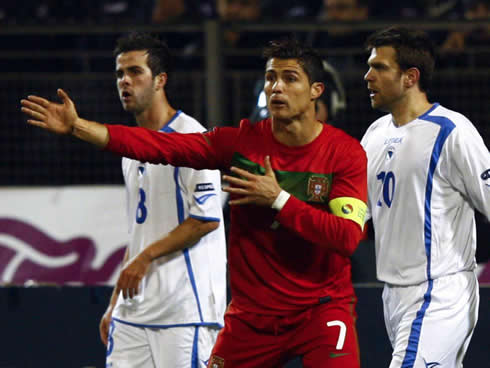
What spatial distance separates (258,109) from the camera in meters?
5.82

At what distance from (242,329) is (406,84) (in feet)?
4.67

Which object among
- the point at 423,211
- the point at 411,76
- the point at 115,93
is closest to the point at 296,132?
the point at 423,211

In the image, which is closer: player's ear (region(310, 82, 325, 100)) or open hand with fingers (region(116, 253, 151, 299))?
player's ear (region(310, 82, 325, 100))

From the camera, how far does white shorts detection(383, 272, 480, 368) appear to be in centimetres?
376

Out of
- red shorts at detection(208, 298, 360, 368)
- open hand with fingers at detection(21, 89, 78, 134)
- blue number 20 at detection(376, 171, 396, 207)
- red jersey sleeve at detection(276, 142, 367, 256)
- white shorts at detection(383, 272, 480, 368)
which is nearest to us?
open hand with fingers at detection(21, 89, 78, 134)

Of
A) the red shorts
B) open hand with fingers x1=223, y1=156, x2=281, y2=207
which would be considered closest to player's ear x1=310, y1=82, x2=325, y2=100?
open hand with fingers x1=223, y1=156, x2=281, y2=207

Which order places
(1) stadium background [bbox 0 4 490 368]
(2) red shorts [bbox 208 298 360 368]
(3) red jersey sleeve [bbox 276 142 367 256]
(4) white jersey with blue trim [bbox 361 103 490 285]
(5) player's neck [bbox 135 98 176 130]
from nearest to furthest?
(3) red jersey sleeve [bbox 276 142 367 256] → (2) red shorts [bbox 208 298 360 368] → (4) white jersey with blue trim [bbox 361 103 490 285] → (5) player's neck [bbox 135 98 176 130] → (1) stadium background [bbox 0 4 490 368]

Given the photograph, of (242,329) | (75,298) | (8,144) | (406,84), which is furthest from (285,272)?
(8,144)

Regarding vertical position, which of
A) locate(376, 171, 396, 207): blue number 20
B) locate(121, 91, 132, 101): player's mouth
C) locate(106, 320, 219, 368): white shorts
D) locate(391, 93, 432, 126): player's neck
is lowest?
locate(106, 320, 219, 368): white shorts

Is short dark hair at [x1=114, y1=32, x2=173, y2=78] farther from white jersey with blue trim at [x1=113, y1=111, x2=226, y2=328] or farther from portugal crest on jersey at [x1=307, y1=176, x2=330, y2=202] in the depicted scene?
portugal crest on jersey at [x1=307, y1=176, x2=330, y2=202]

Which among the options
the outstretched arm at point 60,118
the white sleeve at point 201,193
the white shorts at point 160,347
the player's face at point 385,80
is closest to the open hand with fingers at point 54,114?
the outstretched arm at point 60,118

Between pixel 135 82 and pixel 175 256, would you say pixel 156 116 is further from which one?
pixel 175 256

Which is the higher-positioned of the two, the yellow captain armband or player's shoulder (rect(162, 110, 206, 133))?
player's shoulder (rect(162, 110, 206, 133))

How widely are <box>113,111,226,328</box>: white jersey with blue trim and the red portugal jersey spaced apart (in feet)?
Answer: 2.02
